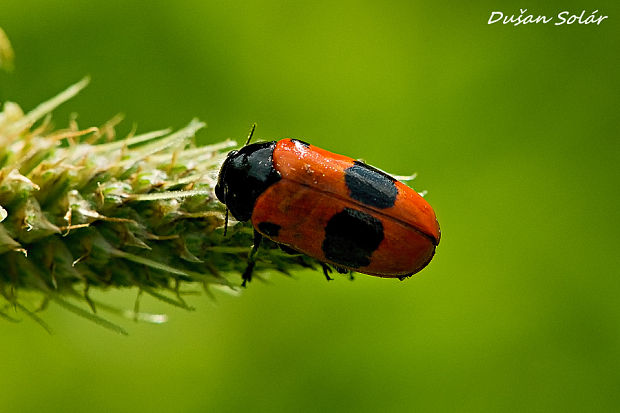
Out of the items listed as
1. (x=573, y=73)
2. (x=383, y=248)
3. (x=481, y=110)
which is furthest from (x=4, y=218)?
(x=573, y=73)

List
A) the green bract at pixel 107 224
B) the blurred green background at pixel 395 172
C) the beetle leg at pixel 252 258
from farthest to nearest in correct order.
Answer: the blurred green background at pixel 395 172 < the beetle leg at pixel 252 258 < the green bract at pixel 107 224

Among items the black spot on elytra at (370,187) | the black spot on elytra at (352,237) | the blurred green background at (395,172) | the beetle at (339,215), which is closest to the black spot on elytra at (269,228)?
the beetle at (339,215)

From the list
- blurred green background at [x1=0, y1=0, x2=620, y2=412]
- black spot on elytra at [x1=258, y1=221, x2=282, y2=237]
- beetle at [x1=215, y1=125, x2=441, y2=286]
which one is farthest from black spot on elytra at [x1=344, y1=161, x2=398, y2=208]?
blurred green background at [x1=0, y1=0, x2=620, y2=412]

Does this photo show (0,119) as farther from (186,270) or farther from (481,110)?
(481,110)

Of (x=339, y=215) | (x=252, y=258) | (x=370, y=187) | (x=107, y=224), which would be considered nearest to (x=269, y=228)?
(x=252, y=258)

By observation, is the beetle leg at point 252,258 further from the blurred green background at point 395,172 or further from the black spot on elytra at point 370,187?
the blurred green background at point 395,172
